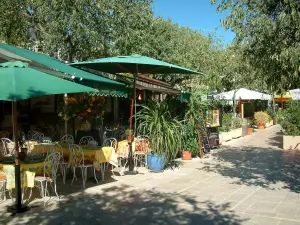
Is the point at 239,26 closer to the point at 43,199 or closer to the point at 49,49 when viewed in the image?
the point at 43,199

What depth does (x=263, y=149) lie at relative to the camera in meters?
13.2

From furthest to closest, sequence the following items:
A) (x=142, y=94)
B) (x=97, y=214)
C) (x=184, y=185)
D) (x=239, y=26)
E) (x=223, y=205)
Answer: (x=142, y=94) → (x=184, y=185) → (x=239, y=26) → (x=223, y=205) → (x=97, y=214)

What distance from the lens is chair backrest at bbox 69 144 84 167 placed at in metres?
6.75

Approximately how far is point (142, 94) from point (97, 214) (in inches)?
431

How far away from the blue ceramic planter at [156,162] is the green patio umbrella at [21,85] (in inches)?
136

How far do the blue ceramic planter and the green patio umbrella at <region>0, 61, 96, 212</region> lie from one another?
3.46m

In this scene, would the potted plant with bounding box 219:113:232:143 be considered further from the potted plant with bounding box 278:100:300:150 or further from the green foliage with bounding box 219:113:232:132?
the potted plant with bounding box 278:100:300:150

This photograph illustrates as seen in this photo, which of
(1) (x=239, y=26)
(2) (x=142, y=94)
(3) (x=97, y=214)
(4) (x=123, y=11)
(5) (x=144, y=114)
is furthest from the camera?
(2) (x=142, y=94)

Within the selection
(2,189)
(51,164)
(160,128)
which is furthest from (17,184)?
(160,128)

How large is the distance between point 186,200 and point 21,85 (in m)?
3.34

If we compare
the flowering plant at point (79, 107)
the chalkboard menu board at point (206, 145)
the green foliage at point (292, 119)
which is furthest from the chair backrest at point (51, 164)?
the green foliage at point (292, 119)

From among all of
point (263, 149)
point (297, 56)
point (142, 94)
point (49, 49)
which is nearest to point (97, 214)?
point (297, 56)

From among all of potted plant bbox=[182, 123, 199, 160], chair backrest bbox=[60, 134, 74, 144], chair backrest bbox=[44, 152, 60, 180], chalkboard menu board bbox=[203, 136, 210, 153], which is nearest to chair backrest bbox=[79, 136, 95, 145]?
chair backrest bbox=[60, 134, 74, 144]

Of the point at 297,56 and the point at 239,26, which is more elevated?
the point at 239,26
